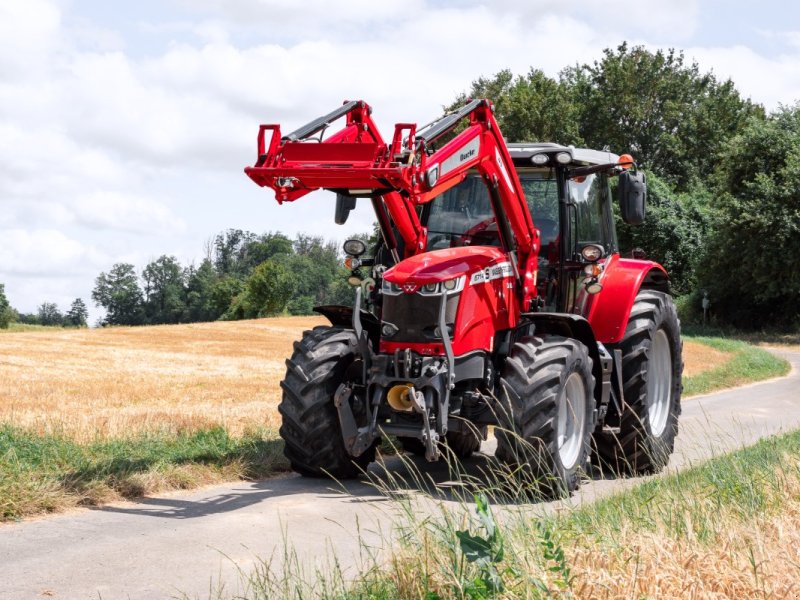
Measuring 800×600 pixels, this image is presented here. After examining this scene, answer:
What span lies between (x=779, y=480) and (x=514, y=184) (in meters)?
3.32

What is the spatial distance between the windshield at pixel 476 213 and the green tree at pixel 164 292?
93.5 meters

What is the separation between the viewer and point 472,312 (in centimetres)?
820

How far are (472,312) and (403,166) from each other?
5.26 feet

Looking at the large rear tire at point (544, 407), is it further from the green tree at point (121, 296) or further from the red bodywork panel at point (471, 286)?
the green tree at point (121, 296)

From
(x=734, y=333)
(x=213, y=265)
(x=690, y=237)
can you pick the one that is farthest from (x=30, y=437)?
(x=213, y=265)

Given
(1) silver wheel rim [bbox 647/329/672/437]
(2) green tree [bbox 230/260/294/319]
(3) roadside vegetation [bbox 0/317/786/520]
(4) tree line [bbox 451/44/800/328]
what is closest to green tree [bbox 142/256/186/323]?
(2) green tree [bbox 230/260/294/319]

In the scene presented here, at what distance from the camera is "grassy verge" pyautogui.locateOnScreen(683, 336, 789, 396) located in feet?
61.9

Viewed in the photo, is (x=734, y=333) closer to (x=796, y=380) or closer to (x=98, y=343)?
(x=796, y=380)

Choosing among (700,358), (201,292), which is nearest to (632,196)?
(700,358)

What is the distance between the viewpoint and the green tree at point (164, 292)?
4001 inches

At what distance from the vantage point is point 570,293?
→ 378 inches

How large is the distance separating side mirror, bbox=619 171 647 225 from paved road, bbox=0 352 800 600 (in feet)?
8.04

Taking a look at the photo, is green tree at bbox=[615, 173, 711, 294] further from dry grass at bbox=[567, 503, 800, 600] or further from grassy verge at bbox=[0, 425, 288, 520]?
dry grass at bbox=[567, 503, 800, 600]

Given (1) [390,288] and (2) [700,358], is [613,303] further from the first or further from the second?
(2) [700,358]
